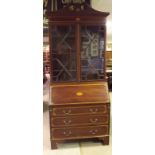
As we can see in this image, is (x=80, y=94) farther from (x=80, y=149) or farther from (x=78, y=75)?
(x=80, y=149)

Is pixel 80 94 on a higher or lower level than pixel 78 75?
lower

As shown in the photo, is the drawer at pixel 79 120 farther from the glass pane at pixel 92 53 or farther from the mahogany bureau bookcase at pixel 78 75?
the glass pane at pixel 92 53

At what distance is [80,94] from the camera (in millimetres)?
3100

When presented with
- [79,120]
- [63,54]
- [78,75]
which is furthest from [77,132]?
[63,54]

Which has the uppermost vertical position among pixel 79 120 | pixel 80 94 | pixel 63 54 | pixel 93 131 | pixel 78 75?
pixel 63 54

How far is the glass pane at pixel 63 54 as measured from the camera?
125 inches

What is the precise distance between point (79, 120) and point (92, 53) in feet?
3.12

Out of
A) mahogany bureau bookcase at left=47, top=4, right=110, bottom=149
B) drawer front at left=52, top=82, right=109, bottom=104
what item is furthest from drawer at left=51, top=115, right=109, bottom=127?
drawer front at left=52, top=82, right=109, bottom=104

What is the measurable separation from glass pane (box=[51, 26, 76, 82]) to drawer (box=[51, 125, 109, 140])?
2.21 ft

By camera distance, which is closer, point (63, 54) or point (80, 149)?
point (80, 149)

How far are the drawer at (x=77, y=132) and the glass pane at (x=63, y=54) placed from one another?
2.21 feet

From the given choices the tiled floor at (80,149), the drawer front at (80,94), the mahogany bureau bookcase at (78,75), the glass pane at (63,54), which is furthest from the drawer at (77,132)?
the glass pane at (63,54)
